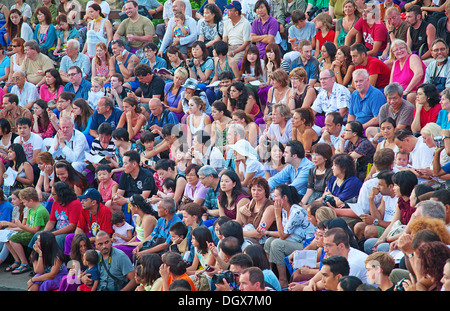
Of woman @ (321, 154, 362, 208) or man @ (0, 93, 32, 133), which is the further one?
man @ (0, 93, 32, 133)

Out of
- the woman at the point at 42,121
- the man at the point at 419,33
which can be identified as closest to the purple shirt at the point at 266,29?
the man at the point at 419,33

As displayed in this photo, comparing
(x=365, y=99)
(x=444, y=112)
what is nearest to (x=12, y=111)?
(x=365, y=99)

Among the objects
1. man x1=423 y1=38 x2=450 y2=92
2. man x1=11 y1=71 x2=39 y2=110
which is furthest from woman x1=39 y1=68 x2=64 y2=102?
man x1=423 y1=38 x2=450 y2=92

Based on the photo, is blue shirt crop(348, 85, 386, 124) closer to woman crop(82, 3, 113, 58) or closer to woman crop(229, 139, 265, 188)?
woman crop(229, 139, 265, 188)

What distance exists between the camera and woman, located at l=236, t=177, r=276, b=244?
6969 millimetres

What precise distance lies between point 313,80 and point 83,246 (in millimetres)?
4029

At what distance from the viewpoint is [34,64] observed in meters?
12.1

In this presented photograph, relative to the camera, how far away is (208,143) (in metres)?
8.91

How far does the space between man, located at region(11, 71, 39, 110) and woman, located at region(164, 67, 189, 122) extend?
2.58 meters

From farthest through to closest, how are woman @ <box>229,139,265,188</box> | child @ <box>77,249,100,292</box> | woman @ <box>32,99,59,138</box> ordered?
woman @ <box>32,99,59,138</box> < woman @ <box>229,139,265,188</box> < child @ <box>77,249,100,292</box>

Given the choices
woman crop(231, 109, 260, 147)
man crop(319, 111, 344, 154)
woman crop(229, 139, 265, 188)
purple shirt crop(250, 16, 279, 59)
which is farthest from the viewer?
purple shirt crop(250, 16, 279, 59)

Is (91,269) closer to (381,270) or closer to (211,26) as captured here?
(381,270)

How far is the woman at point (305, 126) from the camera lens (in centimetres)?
830

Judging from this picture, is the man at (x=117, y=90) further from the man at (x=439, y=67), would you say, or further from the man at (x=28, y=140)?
the man at (x=439, y=67)
